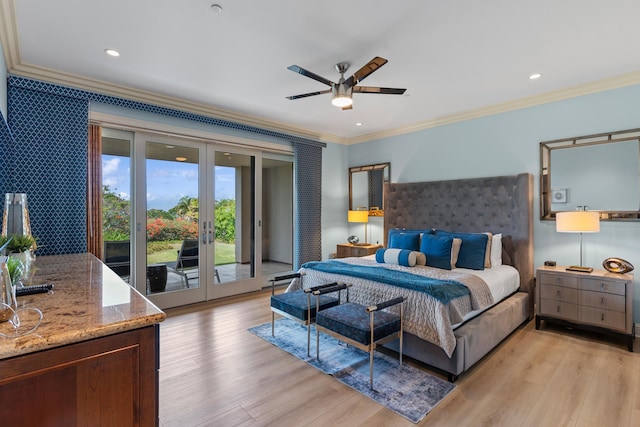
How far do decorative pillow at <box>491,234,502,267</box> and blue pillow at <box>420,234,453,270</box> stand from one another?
23.3 inches

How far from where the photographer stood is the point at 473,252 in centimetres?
362

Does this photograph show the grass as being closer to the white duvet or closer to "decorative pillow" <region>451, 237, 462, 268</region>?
the white duvet

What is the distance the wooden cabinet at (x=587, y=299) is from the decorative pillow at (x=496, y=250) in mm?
444

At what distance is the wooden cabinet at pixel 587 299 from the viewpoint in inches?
119

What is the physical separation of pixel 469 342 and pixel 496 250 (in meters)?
1.75

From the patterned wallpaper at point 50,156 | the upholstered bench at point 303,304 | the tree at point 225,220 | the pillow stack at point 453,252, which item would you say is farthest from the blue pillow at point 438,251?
the patterned wallpaper at point 50,156

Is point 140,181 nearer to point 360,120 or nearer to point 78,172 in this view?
point 78,172

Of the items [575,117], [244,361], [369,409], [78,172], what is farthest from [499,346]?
[78,172]

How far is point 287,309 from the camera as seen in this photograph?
122 inches

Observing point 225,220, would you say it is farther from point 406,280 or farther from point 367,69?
point 367,69

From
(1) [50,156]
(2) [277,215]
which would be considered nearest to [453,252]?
(2) [277,215]

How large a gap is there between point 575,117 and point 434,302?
9.79 feet

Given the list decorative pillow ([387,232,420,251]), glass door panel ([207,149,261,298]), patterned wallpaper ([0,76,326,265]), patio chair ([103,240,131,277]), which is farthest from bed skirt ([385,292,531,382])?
patterned wallpaper ([0,76,326,265])

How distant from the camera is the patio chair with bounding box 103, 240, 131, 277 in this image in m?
3.84
